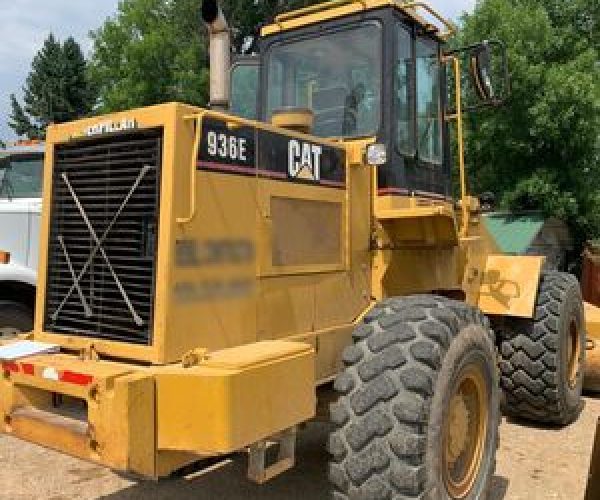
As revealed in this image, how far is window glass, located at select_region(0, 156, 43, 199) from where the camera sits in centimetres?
838

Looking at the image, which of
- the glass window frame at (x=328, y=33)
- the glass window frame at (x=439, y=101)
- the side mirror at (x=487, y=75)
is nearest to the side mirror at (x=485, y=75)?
the side mirror at (x=487, y=75)

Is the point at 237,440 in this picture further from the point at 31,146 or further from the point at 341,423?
the point at 31,146

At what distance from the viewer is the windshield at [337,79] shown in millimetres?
4793

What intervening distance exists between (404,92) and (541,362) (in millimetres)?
2519

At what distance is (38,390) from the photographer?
362 centimetres

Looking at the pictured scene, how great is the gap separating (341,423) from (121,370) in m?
1.04

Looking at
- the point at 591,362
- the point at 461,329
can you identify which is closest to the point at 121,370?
the point at 461,329

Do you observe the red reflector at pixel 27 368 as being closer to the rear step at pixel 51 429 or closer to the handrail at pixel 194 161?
the rear step at pixel 51 429

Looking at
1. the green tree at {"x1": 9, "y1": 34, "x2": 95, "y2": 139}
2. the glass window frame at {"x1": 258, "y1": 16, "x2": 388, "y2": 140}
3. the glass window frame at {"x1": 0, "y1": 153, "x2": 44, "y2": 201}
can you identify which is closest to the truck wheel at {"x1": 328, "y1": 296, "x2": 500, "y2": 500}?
the glass window frame at {"x1": 258, "y1": 16, "x2": 388, "y2": 140}

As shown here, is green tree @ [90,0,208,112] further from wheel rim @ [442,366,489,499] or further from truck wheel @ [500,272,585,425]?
wheel rim @ [442,366,489,499]

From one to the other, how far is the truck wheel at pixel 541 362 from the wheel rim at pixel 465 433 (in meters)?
1.92

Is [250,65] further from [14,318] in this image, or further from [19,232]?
[19,232]

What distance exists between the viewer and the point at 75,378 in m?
3.33

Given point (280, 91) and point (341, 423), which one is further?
point (280, 91)
